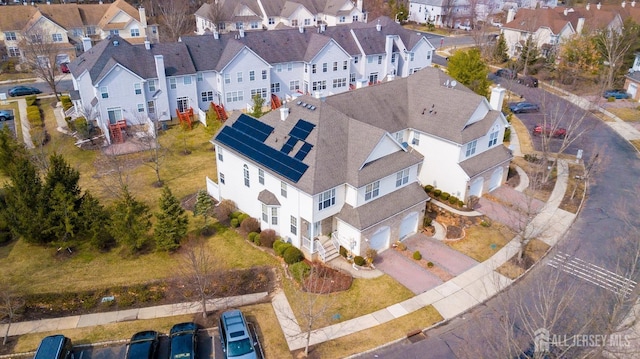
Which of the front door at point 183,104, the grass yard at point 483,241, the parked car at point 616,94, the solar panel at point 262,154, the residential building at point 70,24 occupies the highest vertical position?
the residential building at point 70,24

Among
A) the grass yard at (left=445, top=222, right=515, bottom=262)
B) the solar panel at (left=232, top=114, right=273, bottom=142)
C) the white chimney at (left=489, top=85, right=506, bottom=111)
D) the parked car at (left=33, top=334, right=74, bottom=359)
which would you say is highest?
the white chimney at (left=489, top=85, right=506, bottom=111)

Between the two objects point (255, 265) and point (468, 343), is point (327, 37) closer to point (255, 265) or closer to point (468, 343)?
point (255, 265)

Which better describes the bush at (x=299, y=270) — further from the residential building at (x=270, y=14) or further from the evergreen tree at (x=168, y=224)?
the residential building at (x=270, y=14)

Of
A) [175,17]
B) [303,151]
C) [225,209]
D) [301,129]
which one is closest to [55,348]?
[225,209]

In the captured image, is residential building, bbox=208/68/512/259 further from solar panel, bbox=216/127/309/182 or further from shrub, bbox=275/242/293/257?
shrub, bbox=275/242/293/257

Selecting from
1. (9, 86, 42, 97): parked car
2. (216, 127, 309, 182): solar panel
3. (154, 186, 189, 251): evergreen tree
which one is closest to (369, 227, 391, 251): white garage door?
(216, 127, 309, 182): solar panel

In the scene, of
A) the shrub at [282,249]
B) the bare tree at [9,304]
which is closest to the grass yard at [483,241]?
the shrub at [282,249]

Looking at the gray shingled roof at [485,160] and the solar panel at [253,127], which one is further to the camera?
the gray shingled roof at [485,160]
